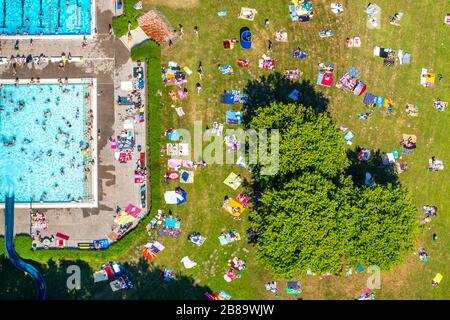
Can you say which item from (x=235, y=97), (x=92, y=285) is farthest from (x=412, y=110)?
(x=92, y=285)

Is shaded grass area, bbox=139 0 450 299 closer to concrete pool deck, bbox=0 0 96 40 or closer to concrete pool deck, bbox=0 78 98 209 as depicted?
concrete pool deck, bbox=0 0 96 40

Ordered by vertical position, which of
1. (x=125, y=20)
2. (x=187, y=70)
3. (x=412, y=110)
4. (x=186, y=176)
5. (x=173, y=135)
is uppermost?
(x=125, y=20)

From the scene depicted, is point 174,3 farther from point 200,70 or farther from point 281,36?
point 281,36

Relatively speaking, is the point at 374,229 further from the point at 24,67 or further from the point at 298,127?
the point at 24,67

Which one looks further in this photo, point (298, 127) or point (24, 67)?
point (24, 67)

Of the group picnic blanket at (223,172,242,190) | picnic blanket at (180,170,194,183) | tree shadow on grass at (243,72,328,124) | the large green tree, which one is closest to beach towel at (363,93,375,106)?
tree shadow on grass at (243,72,328,124)

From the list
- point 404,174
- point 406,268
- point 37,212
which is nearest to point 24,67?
point 37,212
